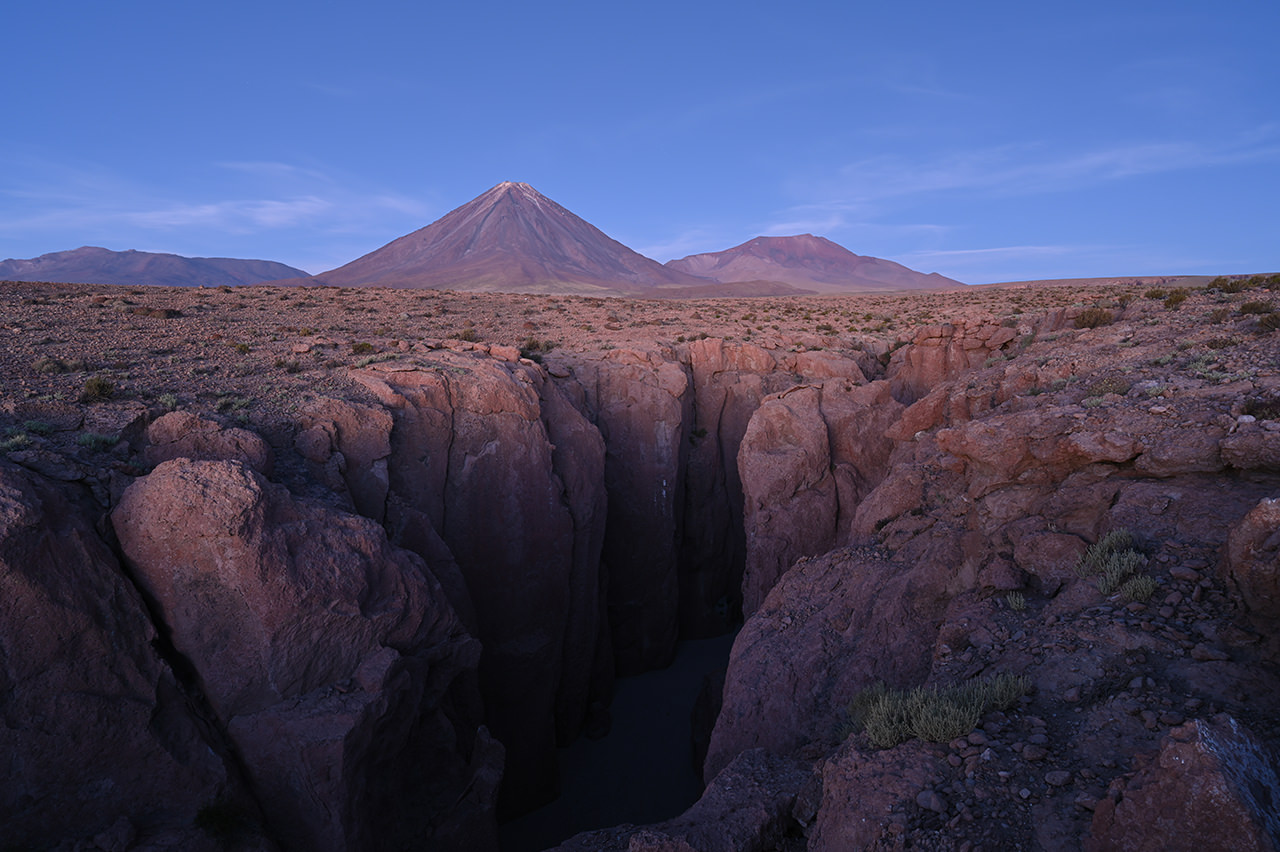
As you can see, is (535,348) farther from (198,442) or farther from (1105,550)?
(1105,550)

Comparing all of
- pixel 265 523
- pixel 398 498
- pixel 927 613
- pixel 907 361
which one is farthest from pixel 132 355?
pixel 907 361

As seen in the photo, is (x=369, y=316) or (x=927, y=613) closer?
(x=927, y=613)

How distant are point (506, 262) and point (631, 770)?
14478 cm

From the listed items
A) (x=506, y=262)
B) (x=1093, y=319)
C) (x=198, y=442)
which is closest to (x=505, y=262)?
(x=506, y=262)

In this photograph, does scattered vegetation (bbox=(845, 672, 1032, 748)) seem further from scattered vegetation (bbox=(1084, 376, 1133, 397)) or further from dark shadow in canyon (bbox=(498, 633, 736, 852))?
dark shadow in canyon (bbox=(498, 633, 736, 852))

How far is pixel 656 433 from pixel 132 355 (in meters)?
13.8

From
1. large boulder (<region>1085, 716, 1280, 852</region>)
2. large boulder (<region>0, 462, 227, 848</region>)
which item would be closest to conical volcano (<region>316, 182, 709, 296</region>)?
large boulder (<region>0, 462, 227, 848</region>)

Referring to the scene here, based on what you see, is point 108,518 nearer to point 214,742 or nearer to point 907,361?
point 214,742

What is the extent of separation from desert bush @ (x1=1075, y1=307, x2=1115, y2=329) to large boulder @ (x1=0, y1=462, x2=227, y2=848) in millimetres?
20244

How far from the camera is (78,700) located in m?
6.89

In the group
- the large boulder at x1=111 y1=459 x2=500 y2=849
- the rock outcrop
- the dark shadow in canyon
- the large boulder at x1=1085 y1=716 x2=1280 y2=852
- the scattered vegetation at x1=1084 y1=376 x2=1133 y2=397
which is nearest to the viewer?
the large boulder at x1=1085 y1=716 x2=1280 y2=852

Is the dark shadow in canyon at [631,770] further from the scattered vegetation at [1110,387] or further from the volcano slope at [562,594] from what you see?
the scattered vegetation at [1110,387]

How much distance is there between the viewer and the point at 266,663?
26.6 feet

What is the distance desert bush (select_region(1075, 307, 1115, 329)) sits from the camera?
1684cm
